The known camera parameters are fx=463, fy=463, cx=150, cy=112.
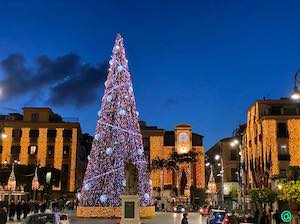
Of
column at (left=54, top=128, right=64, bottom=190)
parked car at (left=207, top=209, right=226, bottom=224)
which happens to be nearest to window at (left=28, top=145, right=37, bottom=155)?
column at (left=54, top=128, right=64, bottom=190)

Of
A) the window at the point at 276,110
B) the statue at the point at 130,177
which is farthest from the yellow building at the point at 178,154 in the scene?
the statue at the point at 130,177

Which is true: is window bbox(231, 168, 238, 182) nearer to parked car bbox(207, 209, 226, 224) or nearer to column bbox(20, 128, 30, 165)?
column bbox(20, 128, 30, 165)

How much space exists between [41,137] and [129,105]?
38.6 meters

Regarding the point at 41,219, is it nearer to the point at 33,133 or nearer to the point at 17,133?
the point at 33,133

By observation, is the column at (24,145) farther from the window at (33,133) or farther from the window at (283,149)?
the window at (283,149)

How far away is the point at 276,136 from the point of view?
→ 5591cm

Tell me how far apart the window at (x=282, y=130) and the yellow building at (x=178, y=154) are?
23019 millimetres

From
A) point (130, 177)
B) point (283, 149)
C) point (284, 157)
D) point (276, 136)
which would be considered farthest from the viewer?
point (276, 136)

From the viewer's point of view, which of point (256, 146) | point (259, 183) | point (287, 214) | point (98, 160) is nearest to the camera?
point (287, 214)

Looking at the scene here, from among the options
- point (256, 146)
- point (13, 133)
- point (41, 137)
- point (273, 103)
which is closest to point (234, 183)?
point (256, 146)

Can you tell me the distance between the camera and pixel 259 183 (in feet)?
145

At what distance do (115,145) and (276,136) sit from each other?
24.7 meters

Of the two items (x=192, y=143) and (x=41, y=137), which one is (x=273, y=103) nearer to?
(x=192, y=143)

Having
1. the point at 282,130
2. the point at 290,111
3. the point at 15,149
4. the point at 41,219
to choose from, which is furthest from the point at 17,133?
the point at 41,219
